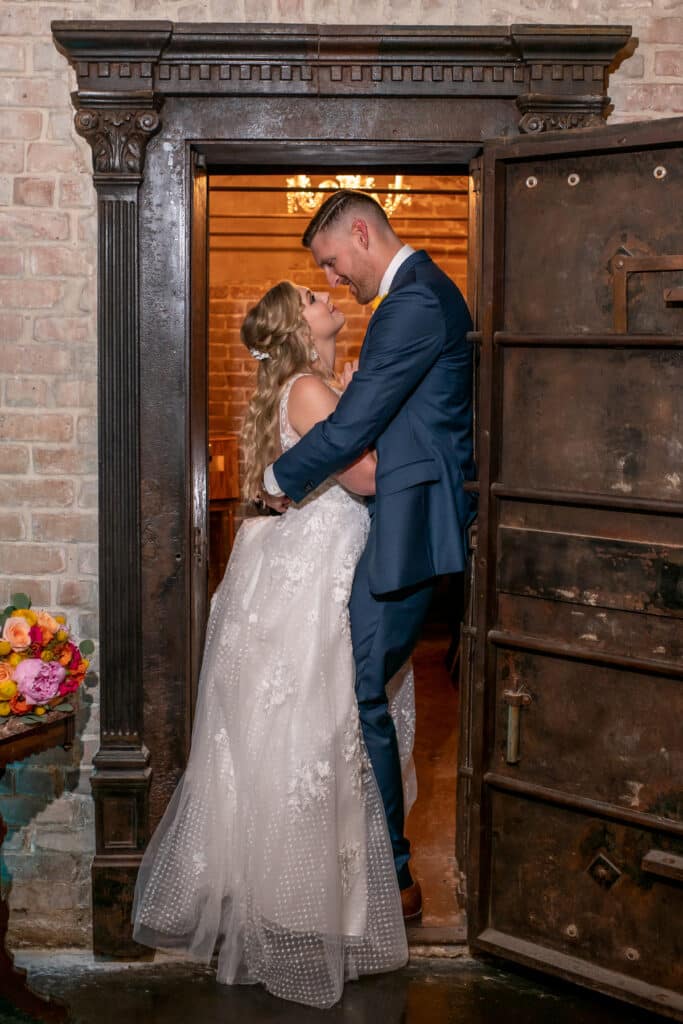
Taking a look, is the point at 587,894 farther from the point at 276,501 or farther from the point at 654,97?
the point at 654,97

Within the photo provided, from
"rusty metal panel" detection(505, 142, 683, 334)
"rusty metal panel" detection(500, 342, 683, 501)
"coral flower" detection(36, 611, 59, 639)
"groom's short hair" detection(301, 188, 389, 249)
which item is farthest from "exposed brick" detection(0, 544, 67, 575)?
"rusty metal panel" detection(505, 142, 683, 334)

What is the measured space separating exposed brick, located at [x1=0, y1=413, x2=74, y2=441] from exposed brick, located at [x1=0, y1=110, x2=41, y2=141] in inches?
32.9

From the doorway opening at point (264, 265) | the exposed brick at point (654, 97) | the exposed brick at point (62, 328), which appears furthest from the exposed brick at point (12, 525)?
the doorway opening at point (264, 265)

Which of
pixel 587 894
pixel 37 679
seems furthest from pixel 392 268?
pixel 587 894

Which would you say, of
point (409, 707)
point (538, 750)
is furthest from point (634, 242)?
point (409, 707)

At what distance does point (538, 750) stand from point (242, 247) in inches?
220

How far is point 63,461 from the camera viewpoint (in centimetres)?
357

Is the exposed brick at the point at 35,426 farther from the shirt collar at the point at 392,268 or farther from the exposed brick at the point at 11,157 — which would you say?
→ the shirt collar at the point at 392,268

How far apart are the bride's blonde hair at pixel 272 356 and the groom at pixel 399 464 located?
0.16 meters

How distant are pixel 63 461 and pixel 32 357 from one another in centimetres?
33

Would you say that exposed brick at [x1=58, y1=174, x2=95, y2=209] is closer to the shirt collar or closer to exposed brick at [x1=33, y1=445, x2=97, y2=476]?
exposed brick at [x1=33, y1=445, x2=97, y2=476]

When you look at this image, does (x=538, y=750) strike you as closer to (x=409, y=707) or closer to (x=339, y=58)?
(x=409, y=707)

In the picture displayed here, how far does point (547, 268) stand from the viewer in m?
3.00

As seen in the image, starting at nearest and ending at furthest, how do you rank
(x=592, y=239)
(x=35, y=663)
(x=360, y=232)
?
(x=592, y=239) < (x=35, y=663) < (x=360, y=232)
